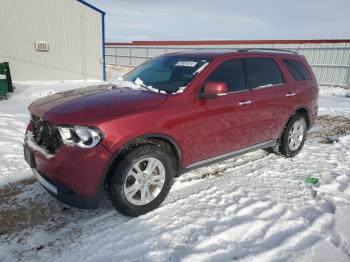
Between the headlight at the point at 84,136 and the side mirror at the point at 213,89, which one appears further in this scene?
the side mirror at the point at 213,89

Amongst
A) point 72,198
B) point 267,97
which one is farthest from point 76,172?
point 267,97

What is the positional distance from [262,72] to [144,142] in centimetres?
234

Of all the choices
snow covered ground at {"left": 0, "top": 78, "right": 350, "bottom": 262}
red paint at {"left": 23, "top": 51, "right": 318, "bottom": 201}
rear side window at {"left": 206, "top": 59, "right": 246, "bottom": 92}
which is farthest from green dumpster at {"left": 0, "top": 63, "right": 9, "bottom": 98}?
rear side window at {"left": 206, "top": 59, "right": 246, "bottom": 92}

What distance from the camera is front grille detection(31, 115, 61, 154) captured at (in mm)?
2986

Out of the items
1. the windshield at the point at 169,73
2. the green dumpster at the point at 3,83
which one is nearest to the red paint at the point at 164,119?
the windshield at the point at 169,73

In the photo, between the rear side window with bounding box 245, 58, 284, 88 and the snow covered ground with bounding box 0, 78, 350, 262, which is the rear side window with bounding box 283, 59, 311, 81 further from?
the snow covered ground with bounding box 0, 78, 350, 262

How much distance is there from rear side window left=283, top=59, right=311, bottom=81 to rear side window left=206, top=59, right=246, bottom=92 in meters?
1.27

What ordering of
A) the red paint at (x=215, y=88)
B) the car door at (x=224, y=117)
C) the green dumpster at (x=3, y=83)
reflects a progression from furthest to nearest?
1. the green dumpster at (x=3, y=83)
2. the car door at (x=224, y=117)
3. the red paint at (x=215, y=88)

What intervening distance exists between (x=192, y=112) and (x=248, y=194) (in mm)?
1297

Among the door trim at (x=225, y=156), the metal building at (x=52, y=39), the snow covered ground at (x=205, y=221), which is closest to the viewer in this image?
the snow covered ground at (x=205, y=221)

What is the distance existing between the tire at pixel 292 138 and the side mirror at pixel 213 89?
2.06m

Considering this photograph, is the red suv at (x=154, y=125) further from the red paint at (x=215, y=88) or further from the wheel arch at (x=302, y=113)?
the wheel arch at (x=302, y=113)

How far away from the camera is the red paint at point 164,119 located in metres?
2.86

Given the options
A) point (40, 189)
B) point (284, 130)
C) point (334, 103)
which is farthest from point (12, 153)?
point (334, 103)
